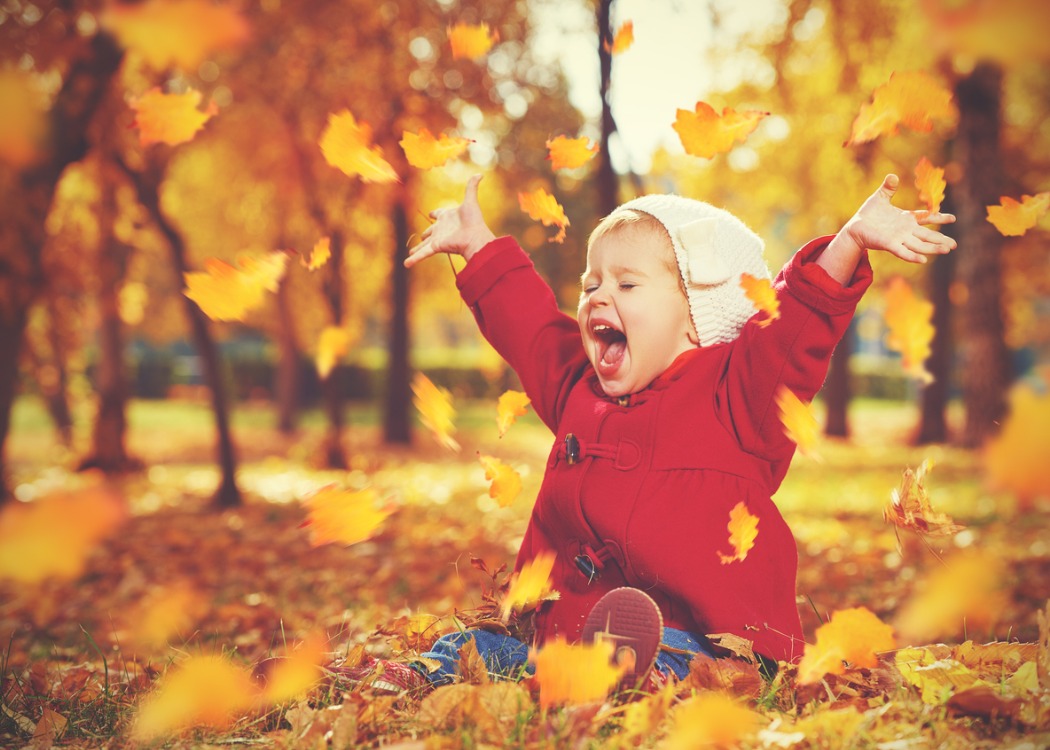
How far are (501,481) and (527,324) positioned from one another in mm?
506

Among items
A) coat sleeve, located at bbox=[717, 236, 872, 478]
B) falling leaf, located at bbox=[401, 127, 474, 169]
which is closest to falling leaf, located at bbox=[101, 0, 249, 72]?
falling leaf, located at bbox=[401, 127, 474, 169]

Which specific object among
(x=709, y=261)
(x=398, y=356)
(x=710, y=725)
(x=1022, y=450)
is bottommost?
(x=1022, y=450)

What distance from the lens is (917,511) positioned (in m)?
→ 2.39

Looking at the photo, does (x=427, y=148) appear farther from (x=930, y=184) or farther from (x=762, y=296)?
(x=930, y=184)

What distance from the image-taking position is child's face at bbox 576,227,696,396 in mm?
2463

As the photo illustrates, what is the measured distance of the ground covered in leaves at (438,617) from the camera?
6.38ft

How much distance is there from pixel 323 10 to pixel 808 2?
5.02 m

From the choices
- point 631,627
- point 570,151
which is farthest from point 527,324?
point 631,627

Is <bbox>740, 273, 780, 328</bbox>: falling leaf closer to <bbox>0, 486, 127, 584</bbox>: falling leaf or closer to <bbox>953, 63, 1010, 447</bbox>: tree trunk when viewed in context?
<bbox>0, 486, 127, 584</bbox>: falling leaf

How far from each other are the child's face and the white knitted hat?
0.04m

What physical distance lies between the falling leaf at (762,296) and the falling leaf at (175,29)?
5.79 meters

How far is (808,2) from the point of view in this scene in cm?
822

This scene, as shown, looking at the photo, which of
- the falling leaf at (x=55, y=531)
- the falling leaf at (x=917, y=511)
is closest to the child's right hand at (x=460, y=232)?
the falling leaf at (x=917, y=511)

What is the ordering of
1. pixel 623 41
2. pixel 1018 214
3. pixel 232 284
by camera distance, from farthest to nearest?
1. pixel 623 41
2. pixel 232 284
3. pixel 1018 214
